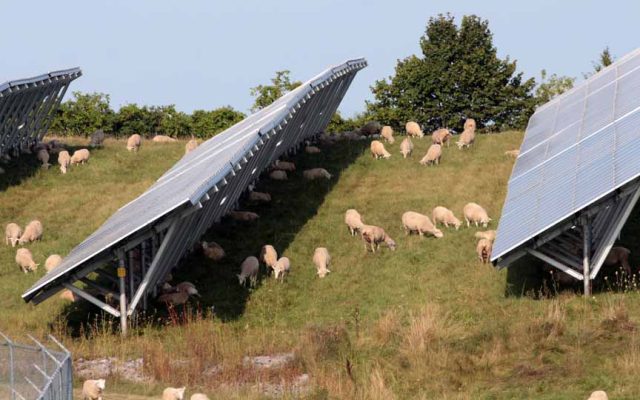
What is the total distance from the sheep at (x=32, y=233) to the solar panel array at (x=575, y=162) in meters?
16.5

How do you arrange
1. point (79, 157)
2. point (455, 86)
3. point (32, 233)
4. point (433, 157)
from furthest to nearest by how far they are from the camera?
point (455, 86)
point (79, 157)
point (433, 157)
point (32, 233)

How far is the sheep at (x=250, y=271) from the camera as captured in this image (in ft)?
143

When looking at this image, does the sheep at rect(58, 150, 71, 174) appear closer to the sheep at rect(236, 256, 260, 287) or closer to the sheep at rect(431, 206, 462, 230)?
the sheep at rect(236, 256, 260, 287)

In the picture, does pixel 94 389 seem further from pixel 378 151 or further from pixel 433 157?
pixel 378 151

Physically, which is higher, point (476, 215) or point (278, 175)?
point (278, 175)

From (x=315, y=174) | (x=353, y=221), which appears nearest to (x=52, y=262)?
(x=353, y=221)

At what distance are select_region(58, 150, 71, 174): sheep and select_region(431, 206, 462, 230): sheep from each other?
18630mm

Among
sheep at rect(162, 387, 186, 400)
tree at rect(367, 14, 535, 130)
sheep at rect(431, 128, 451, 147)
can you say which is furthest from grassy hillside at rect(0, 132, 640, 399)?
tree at rect(367, 14, 535, 130)

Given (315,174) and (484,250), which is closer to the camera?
(484,250)

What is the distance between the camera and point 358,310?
40031 mm

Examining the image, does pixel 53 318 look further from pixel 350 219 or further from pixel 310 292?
pixel 350 219

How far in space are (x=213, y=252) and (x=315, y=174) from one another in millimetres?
11669

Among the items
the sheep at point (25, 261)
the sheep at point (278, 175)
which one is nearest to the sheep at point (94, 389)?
the sheep at point (25, 261)

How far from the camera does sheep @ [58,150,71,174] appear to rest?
198ft
